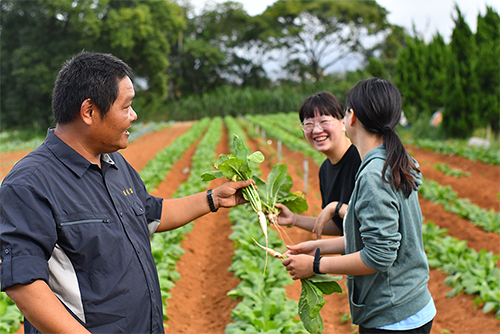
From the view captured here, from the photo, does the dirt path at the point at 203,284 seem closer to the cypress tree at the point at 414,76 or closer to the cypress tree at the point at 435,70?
the cypress tree at the point at 435,70

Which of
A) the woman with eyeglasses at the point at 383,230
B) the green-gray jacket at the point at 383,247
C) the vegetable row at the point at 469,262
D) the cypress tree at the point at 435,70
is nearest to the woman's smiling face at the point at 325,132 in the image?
the woman with eyeglasses at the point at 383,230

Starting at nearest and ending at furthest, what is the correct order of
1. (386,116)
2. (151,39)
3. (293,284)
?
(386,116) → (293,284) → (151,39)

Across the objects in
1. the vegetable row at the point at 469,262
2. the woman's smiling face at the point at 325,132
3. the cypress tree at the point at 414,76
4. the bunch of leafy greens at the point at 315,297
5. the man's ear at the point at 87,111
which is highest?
the cypress tree at the point at 414,76

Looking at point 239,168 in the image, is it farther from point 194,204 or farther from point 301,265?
point 301,265

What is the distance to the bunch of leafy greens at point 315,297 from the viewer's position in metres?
2.00

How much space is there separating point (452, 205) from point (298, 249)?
5480 mm

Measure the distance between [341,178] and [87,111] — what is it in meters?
1.65

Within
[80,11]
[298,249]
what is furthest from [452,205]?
A: [80,11]

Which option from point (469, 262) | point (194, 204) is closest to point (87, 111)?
point (194, 204)

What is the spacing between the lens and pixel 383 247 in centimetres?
154

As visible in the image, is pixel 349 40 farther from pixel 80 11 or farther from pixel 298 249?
pixel 298 249

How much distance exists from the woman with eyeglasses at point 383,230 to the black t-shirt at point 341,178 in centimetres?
63

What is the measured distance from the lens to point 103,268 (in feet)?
4.76

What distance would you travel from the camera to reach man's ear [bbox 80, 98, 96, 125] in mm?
1491
